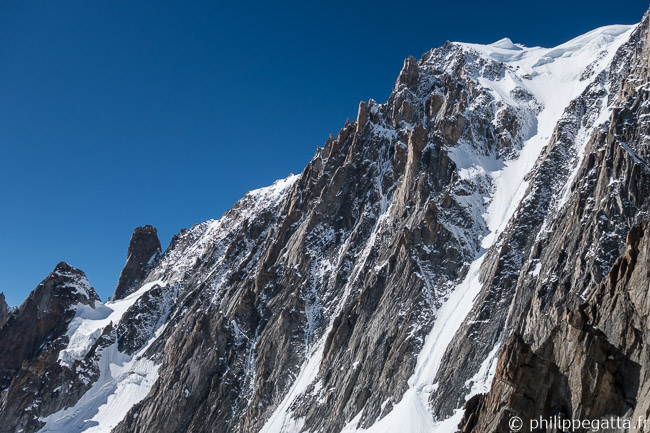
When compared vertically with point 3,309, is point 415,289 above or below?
above

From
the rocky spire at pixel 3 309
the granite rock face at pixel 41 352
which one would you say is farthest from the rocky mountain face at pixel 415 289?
the rocky spire at pixel 3 309

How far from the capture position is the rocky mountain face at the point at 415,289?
35625 millimetres

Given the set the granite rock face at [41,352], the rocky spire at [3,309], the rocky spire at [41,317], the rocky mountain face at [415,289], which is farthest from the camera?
the rocky spire at [3,309]

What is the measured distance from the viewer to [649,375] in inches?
1118

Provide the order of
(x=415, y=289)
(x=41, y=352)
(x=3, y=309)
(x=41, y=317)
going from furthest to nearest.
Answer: (x=3, y=309)
(x=41, y=317)
(x=41, y=352)
(x=415, y=289)

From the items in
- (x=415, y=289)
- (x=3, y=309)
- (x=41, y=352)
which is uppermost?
(x=415, y=289)

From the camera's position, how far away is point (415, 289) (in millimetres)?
96500

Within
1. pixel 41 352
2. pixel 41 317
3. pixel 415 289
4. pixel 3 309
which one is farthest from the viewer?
pixel 3 309

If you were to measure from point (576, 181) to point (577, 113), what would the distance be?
95.3ft

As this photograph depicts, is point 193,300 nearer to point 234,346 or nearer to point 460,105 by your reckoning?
point 234,346

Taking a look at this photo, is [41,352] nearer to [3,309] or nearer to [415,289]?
[3,309]

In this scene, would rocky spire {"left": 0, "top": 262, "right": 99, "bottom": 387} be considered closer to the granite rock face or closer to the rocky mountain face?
the granite rock face

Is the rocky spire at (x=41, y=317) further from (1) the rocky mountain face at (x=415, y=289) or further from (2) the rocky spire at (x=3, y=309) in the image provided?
(2) the rocky spire at (x=3, y=309)

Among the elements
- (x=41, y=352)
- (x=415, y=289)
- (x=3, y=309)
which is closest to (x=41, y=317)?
(x=41, y=352)
